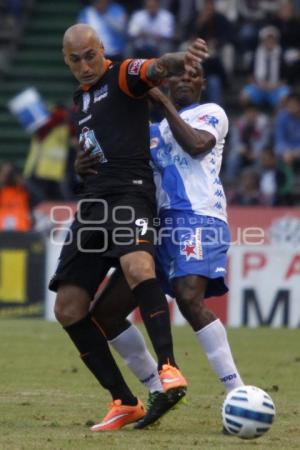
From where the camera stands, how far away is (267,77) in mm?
20297

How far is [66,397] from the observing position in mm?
9656

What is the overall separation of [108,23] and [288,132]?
384 cm

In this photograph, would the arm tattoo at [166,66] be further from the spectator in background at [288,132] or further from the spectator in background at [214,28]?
the spectator in background at [214,28]

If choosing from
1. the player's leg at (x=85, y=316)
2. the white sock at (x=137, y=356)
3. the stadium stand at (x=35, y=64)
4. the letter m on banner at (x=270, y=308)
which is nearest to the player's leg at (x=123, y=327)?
the white sock at (x=137, y=356)

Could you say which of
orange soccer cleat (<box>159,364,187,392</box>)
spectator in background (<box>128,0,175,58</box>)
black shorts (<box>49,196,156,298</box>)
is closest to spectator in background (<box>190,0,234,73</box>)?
spectator in background (<box>128,0,175,58</box>)

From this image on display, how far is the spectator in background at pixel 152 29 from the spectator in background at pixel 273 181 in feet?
9.12

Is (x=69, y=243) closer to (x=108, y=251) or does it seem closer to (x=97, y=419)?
(x=108, y=251)

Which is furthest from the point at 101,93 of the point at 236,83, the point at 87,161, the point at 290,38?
the point at 236,83

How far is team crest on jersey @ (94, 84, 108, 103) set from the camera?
834 centimetres

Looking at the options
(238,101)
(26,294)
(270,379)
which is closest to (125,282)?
(270,379)

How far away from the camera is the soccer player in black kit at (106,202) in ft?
26.7

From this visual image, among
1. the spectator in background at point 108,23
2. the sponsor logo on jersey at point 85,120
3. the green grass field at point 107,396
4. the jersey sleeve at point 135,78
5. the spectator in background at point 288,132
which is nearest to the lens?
the green grass field at point 107,396

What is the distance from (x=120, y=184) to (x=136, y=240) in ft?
1.31

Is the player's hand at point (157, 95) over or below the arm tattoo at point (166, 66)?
below
